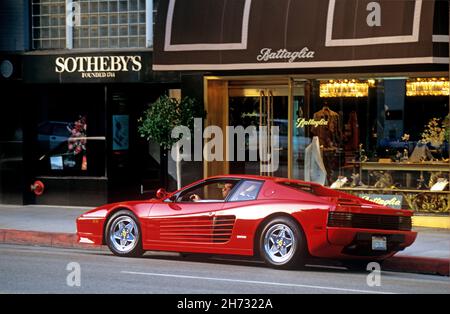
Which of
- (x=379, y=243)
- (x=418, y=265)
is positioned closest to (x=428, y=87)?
(x=418, y=265)

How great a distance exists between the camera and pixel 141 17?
1908cm

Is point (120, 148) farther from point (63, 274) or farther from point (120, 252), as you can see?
point (63, 274)

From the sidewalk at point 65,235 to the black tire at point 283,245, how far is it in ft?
5.75

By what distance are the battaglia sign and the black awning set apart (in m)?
2.87

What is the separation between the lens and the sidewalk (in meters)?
12.4

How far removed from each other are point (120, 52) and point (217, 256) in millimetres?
7016

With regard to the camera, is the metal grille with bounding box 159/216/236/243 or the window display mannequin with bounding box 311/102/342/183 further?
the window display mannequin with bounding box 311/102/342/183

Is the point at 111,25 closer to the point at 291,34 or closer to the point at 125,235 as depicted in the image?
the point at 291,34

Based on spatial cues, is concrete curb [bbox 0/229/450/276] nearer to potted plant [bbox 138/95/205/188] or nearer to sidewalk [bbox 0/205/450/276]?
sidewalk [bbox 0/205/450/276]

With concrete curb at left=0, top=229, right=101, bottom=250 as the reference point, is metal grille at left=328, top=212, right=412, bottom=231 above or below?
above

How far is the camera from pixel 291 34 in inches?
642

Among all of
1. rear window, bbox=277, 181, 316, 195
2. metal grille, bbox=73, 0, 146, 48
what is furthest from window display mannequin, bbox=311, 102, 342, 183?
rear window, bbox=277, 181, 316, 195

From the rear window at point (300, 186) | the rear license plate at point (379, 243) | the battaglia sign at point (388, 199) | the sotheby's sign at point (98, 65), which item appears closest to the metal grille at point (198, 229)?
the rear window at point (300, 186)

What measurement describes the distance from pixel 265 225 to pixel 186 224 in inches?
48.6
